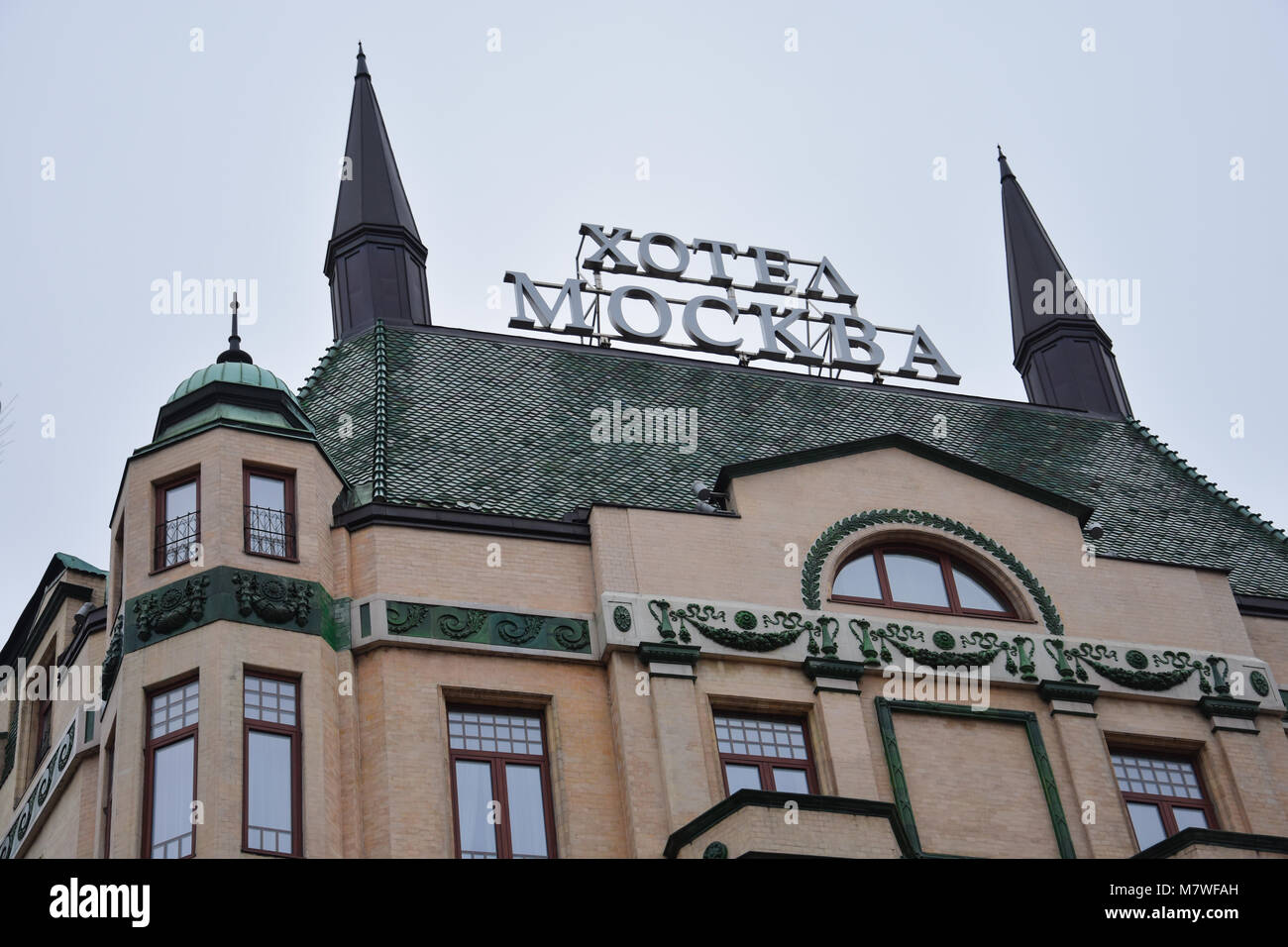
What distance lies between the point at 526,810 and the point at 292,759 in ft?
10.8

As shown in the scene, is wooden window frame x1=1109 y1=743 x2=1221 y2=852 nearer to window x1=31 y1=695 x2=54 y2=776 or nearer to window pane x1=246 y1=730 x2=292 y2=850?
window pane x1=246 y1=730 x2=292 y2=850

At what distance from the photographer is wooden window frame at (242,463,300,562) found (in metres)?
30.4

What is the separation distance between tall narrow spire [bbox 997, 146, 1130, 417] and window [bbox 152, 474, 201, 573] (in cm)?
2074

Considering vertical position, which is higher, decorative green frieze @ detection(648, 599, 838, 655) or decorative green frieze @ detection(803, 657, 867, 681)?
decorative green frieze @ detection(648, 599, 838, 655)

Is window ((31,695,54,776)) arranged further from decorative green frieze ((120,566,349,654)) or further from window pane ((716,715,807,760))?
window pane ((716,715,807,760))

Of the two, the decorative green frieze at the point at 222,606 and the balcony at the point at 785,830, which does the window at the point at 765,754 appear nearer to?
the balcony at the point at 785,830

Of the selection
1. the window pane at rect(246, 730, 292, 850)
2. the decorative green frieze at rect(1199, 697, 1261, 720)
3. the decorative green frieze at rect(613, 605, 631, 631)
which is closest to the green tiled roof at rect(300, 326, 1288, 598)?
the decorative green frieze at rect(613, 605, 631, 631)

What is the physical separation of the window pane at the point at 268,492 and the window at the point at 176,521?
78cm

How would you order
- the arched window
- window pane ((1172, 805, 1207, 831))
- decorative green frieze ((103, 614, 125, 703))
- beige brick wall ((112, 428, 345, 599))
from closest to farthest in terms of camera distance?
decorative green frieze ((103, 614, 125, 703)) < beige brick wall ((112, 428, 345, 599)) < window pane ((1172, 805, 1207, 831)) < the arched window

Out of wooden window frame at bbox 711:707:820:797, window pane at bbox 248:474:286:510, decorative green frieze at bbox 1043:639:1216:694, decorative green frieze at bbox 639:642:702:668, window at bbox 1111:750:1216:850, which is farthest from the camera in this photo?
decorative green frieze at bbox 1043:639:1216:694

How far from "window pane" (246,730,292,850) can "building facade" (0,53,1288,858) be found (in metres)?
0.06

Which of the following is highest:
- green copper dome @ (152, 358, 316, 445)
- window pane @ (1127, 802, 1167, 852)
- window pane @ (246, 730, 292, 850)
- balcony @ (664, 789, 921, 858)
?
green copper dome @ (152, 358, 316, 445)

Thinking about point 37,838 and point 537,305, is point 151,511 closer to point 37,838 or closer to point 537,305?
point 37,838

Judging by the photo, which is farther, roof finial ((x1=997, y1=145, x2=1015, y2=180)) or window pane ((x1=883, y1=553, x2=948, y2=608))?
roof finial ((x1=997, y1=145, x2=1015, y2=180))
